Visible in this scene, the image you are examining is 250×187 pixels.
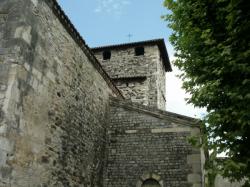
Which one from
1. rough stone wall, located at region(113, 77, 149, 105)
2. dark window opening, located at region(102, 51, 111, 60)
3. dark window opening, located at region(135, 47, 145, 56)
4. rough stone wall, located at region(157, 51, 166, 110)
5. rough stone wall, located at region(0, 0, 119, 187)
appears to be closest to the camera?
rough stone wall, located at region(0, 0, 119, 187)

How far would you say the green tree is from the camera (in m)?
5.54

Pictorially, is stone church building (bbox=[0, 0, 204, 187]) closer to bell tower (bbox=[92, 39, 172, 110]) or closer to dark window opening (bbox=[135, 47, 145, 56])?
bell tower (bbox=[92, 39, 172, 110])

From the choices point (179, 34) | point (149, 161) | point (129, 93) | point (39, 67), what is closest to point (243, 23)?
point (179, 34)

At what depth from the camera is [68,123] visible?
8281mm

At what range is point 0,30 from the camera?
6531 mm

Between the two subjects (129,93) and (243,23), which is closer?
(243,23)

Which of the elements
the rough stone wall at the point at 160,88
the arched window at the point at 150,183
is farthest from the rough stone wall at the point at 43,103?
the rough stone wall at the point at 160,88

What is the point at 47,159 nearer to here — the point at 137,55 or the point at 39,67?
the point at 39,67

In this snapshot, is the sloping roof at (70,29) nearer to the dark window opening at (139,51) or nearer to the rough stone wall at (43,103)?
the rough stone wall at (43,103)

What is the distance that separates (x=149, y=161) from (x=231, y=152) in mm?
4510

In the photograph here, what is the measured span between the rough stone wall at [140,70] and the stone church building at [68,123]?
387 cm

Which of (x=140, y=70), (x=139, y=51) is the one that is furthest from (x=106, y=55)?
(x=140, y=70)

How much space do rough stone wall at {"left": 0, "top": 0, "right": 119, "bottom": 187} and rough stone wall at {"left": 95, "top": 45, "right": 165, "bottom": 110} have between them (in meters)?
7.02

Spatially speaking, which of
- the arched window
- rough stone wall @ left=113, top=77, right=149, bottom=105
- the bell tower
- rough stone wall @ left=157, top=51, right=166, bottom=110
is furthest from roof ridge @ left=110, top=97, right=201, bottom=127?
rough stone wall @ left=157, top=51, right=166, bottom=110
